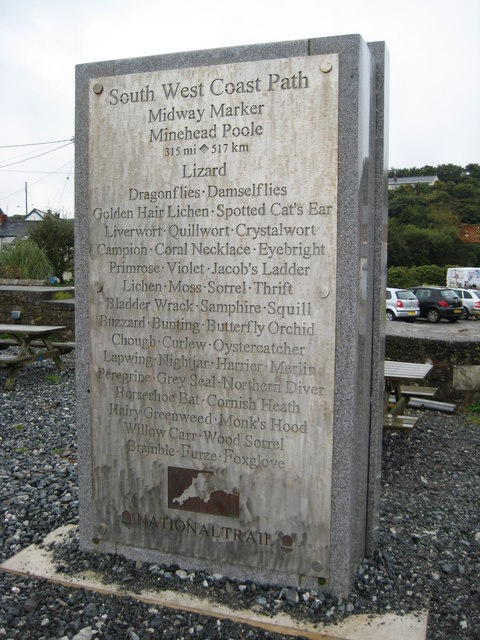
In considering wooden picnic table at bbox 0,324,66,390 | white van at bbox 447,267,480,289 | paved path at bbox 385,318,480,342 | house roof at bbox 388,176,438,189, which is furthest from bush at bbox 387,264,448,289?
house roof at bbox 388,176,438,189

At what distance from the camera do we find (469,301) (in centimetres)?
3041

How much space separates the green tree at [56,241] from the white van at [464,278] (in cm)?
2686

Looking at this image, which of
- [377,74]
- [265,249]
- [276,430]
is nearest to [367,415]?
[276,430]

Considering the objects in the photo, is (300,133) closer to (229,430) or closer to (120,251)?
(120,251)

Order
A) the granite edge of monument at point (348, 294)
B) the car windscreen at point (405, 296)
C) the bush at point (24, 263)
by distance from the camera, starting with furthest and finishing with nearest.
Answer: the car windscreen at point (405, 296), the bush at point (24, 263), the granite edge of monument at point (348, 294)

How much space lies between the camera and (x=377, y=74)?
10.0ft

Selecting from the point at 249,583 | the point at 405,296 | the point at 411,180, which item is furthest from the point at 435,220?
the point at 249,583

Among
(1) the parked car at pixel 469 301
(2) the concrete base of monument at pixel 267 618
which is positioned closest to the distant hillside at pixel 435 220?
(1) the parked car at pixel 469 301

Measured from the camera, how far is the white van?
127 ft

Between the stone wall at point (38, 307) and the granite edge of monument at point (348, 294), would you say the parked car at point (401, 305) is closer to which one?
the stone wall at point (38, 307)

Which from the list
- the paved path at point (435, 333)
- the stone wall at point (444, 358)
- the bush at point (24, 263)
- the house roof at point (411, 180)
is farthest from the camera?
the house roof at point (411, 180)

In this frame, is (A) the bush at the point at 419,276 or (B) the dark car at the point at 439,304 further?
(A) the bush at the point at 419,276

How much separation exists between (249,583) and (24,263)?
44.8ft

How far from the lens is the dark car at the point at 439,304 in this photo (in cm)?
2792
